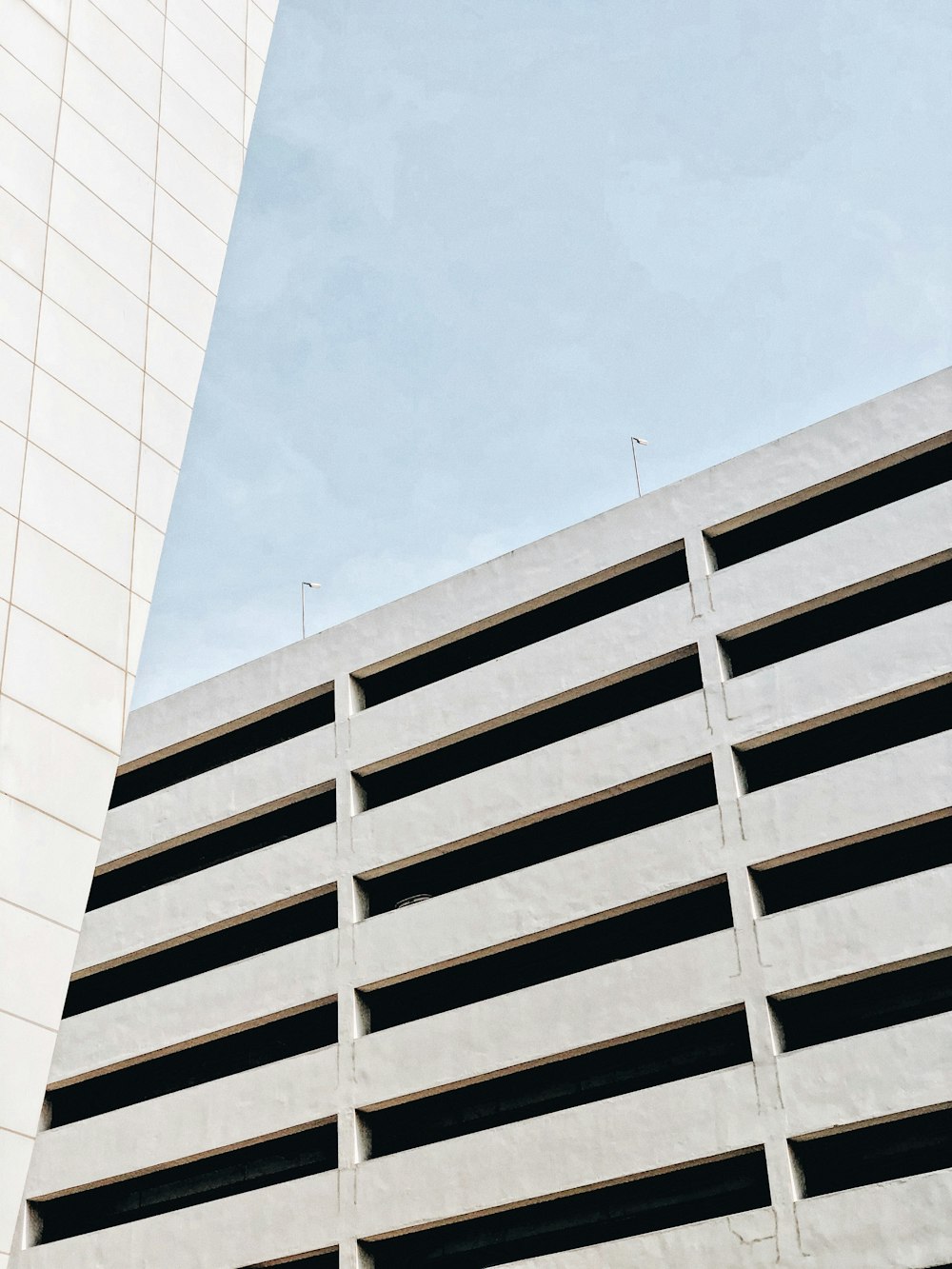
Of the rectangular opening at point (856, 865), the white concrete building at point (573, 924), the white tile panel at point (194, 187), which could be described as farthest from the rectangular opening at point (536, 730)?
the white tile panel at point (194, 187)

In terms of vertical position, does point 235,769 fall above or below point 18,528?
above

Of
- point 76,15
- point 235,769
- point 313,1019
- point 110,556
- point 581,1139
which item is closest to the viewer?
point 110,556

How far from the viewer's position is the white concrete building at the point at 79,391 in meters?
14.3

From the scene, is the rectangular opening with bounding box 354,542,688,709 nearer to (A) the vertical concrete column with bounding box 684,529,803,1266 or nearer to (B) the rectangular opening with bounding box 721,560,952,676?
(A) the vertical concrete column with bounding box 684,529,803,1266

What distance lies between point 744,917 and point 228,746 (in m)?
14.8

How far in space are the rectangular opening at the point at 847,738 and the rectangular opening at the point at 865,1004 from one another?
422cm

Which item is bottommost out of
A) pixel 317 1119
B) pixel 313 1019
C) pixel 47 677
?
pixel 47 677

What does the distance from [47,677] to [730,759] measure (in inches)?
766

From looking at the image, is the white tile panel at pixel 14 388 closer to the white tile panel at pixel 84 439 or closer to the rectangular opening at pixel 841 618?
the white tile panel at pixel 84 439

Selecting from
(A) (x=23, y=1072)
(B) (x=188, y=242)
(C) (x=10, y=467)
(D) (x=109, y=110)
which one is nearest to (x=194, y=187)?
(B) (x=188, y=242)

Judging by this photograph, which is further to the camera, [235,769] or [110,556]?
[235,769]

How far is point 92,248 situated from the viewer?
16.9m

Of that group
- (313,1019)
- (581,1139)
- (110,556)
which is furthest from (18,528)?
(313,1019)

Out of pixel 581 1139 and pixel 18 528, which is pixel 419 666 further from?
pixel 18 528
